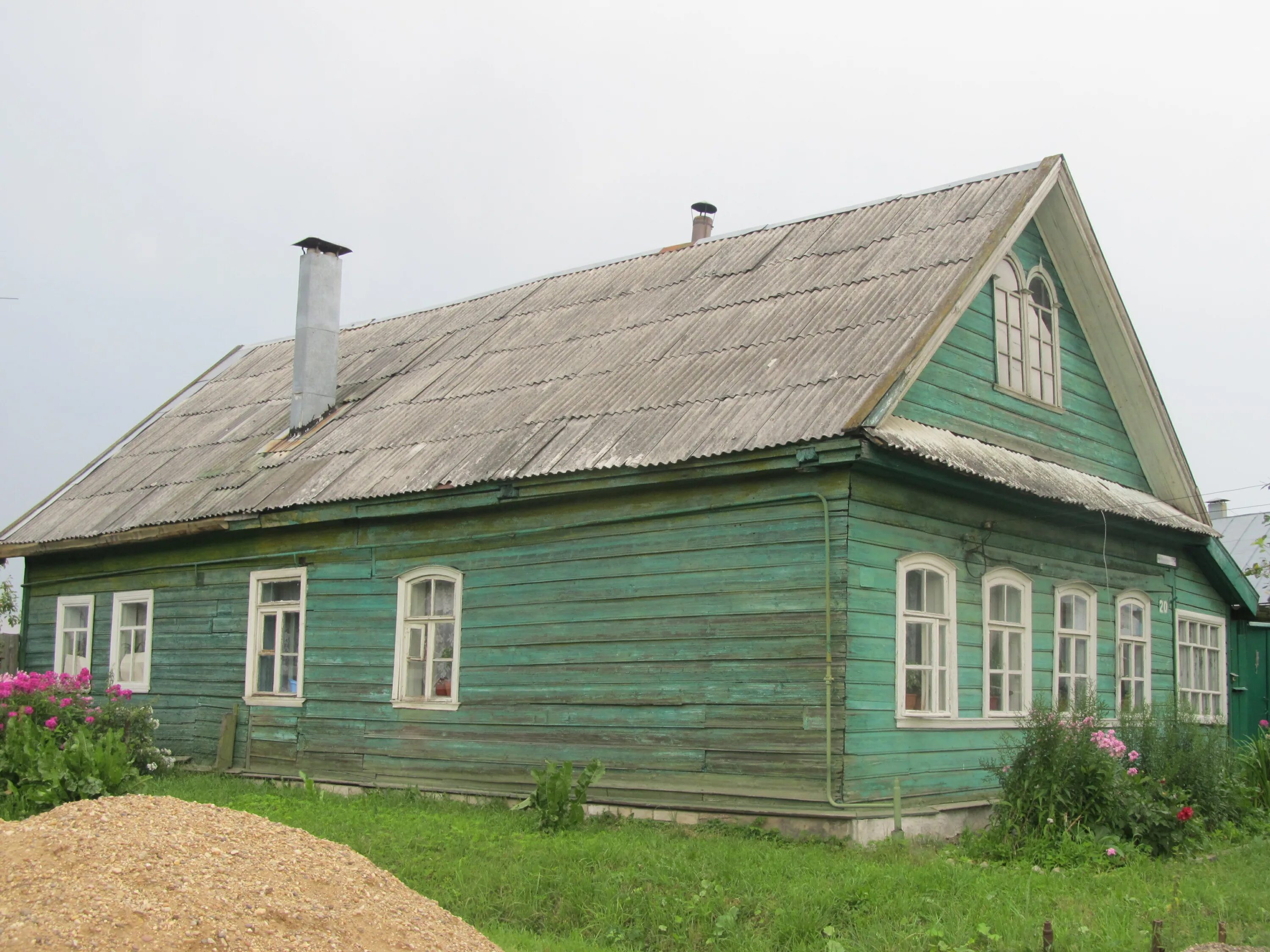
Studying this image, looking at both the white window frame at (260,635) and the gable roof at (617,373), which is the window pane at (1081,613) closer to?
the gable roof at (617,373)

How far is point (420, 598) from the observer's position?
1291 cm

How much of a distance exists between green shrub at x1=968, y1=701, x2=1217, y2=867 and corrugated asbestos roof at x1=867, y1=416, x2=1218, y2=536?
216 cm

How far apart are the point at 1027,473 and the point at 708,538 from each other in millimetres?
3156

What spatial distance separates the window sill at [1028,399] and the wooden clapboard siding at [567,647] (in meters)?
3.27

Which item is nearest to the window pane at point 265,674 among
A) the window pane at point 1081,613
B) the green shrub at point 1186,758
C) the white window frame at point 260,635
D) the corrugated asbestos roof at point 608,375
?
the white window frame at point 260,635

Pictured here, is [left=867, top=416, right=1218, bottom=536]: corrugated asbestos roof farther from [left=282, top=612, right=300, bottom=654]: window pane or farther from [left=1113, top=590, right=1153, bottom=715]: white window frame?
[left=282, top=612, right=300, bottom=654]: window pane

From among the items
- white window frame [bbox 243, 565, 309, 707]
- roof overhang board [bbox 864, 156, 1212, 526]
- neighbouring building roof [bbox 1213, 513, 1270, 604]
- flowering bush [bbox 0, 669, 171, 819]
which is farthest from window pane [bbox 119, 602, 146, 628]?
neighbouring building roof [bbox 1213, 513, 1270, 604]

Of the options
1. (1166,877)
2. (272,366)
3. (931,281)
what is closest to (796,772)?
(1166,877)

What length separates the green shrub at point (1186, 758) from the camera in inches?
406

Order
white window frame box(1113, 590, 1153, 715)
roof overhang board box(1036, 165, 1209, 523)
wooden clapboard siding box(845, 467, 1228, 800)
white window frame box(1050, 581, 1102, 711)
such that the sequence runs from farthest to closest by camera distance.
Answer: white window frame box(1113, 590, 1153, 715) → roof overhang board box(1036, 165, 1209, 523) → white window frame box(1050, 581, 1102, 711) → wooden clapboard siding box(845, 467, 1228, 800)

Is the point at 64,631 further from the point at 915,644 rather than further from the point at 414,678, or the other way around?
the point at 915,644

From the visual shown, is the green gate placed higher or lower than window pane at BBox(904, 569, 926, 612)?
lower

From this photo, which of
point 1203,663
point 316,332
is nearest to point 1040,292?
point 1203,663

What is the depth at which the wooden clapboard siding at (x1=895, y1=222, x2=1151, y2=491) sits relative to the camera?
11539mm
